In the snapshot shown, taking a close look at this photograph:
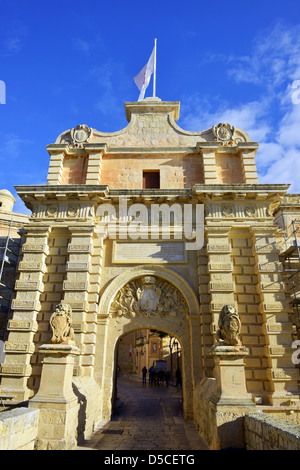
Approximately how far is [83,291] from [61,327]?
11.0 ft

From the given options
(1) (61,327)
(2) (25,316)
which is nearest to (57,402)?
(1) (61,327)

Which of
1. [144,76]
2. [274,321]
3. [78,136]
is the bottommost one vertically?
[274,321]

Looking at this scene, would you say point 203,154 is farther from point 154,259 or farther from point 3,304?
point 3,304

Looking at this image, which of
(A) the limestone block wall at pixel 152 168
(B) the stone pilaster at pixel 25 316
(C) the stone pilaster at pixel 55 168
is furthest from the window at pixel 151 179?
(B) the stone pilaster at pixel 25 316

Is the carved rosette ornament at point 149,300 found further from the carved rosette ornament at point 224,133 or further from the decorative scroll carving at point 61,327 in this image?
the carved rosette ornament at point 224,133

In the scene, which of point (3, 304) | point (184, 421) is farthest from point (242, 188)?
point (3, 304)

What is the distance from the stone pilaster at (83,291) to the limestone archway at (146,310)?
386 mm

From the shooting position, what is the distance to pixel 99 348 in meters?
11.1

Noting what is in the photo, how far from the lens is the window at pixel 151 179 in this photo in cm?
1379

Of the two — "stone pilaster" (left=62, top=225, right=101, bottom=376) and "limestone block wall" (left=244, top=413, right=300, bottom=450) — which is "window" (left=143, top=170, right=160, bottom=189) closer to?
"stone pilaster" (left=62, top=225, right=101, bottom=376)

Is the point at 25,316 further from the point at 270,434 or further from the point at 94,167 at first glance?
the point at 270,434

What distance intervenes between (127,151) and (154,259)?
5205 millimetres

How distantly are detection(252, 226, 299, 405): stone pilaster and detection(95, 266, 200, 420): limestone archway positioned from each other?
2.44 m

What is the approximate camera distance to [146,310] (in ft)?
38.9
